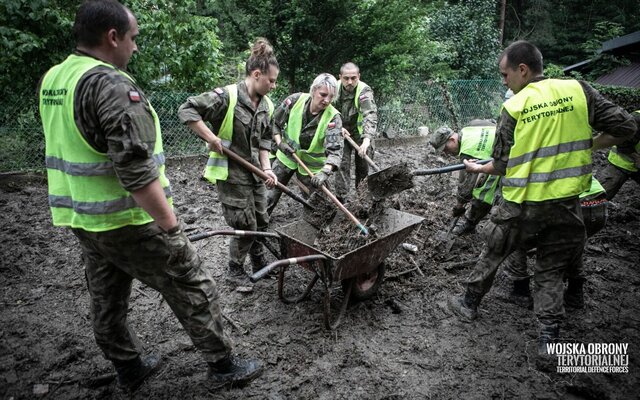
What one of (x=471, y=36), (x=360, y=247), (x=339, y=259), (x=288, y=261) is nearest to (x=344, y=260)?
(x=339, y=259)

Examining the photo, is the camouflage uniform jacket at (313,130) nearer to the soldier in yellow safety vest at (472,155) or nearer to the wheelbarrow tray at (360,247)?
the wheelbarrow tray at (360,247)

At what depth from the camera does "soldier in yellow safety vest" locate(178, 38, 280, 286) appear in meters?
3.23

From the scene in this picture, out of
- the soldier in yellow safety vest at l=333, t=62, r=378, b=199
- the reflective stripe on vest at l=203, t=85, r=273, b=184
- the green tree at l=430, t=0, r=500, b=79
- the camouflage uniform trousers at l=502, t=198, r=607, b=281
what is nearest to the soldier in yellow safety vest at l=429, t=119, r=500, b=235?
the camouflage uniform trousers at l=502, t=198, r=607, b=281

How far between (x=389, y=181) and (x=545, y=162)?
149 centimetres

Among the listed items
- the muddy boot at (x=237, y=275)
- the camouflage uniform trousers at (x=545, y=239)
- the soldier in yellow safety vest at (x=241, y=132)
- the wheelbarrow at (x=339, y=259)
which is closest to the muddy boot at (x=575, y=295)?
the camouflage uniform trousers at (x=545, y=239)

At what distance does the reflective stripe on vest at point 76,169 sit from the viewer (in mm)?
1879

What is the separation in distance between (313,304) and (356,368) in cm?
87

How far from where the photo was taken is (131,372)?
257 cm

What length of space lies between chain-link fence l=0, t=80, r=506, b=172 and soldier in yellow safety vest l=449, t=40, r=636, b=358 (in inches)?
220

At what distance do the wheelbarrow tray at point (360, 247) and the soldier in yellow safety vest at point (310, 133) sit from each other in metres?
0.71

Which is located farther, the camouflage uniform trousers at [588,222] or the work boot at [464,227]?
the work boot at [464,227]

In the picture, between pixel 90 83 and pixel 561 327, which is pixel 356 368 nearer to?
pixel 561 327

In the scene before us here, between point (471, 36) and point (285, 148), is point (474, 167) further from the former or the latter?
point (471, 36)

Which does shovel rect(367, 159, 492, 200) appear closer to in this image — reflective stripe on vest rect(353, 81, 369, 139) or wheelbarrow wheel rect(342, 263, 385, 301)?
wheelbarrow wheel rect(342, 263, 385, 301)
